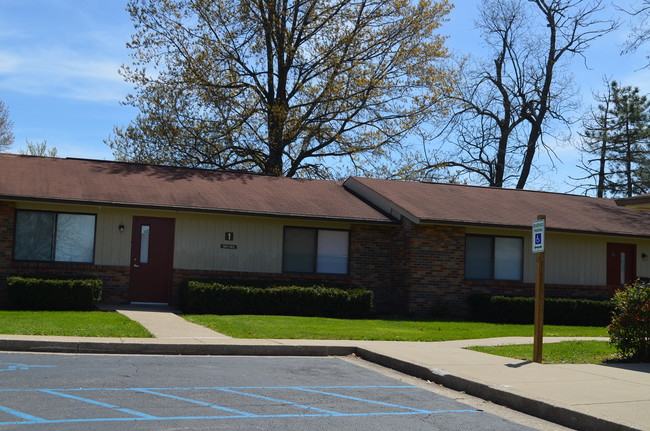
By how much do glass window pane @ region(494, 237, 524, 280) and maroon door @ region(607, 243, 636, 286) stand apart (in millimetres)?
3310

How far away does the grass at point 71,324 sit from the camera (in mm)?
12352

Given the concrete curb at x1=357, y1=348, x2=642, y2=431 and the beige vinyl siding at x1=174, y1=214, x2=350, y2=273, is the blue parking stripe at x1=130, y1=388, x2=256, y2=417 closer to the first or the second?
the concrete curb at x1=357, y1=348, x2=642, y2=431

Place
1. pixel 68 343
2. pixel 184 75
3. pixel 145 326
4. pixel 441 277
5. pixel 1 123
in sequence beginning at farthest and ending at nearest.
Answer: pixel 1 123 → pixel 184 75 → pixel 441 277 → pixel 145 326 → pixel 68 343

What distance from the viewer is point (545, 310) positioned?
65.7ft

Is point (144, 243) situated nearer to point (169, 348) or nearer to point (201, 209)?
point (201, 209)

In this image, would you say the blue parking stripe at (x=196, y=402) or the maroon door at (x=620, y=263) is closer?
the blue parking stripe at (x=196, y=402)

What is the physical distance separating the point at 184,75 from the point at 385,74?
28.7ft

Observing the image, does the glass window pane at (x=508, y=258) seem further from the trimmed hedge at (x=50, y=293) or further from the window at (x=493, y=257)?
the trimmed hedge at (x=50, y=293)

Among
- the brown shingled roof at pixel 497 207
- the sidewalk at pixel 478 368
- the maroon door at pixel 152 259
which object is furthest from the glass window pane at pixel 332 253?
the sidewalk at pixel 478 368

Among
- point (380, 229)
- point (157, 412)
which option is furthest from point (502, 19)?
point (157, 412)

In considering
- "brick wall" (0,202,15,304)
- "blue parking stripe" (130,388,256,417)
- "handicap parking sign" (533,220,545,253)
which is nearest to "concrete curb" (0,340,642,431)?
"handicap parking sign" (533,220,545,253)

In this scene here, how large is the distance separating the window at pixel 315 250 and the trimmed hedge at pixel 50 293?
5717 mm

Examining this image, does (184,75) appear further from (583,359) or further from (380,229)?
(583,359)

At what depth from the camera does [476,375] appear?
977 cm
